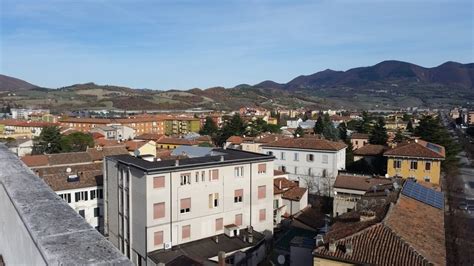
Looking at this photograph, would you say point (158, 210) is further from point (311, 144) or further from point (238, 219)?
point (311, 144)

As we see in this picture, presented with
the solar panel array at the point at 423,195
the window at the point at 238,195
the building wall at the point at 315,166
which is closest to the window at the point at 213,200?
the window at the point at 238,195

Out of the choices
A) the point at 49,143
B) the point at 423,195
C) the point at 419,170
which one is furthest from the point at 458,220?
the point at 49,143

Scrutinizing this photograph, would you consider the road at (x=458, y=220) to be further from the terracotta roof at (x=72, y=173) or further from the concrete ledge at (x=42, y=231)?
the terracotta roof at (x=72, y=173)

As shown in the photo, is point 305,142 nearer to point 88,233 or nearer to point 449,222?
point 449,222

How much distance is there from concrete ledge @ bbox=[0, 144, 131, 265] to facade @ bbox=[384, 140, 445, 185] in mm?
32907

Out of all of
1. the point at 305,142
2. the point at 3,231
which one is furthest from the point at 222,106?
the point at 3,231

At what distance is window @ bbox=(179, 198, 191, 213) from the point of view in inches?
908

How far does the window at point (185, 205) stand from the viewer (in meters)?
23.1

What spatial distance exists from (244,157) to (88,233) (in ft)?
77.9

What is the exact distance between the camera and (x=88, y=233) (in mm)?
2676

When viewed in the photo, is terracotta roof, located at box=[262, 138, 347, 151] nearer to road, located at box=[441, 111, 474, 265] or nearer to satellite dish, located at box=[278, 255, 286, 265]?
road, located at box=[441, 111, 474, 265]

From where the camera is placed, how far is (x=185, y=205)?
23.2 metres

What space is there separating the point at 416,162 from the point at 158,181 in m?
22.2

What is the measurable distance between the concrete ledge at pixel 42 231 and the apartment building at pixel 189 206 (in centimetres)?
1723
